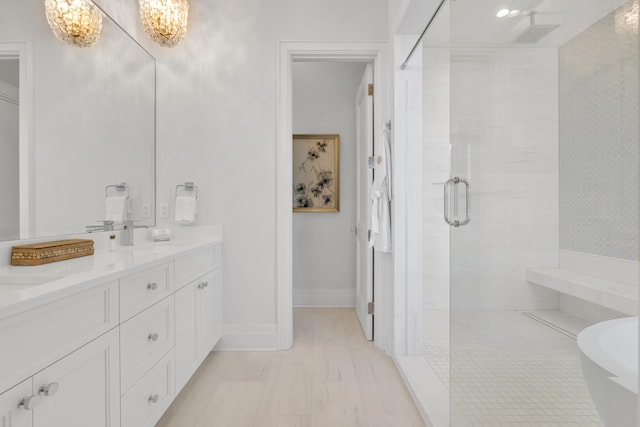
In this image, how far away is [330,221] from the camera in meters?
3.93

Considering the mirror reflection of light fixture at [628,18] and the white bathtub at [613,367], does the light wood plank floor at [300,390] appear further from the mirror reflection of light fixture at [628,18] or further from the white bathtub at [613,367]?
the mirror reflection of light fixture at [628,18]

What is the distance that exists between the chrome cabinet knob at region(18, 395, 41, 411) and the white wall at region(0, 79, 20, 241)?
2.80 feet

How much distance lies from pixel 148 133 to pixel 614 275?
2.72 m

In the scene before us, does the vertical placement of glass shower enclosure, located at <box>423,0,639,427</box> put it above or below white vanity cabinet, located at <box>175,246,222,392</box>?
above

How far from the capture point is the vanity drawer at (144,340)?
1403mm

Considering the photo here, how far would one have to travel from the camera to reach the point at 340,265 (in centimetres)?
392

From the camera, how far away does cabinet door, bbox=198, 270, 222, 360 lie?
2.31 m

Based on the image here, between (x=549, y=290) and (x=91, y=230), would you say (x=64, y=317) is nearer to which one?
(x=91, y=230)

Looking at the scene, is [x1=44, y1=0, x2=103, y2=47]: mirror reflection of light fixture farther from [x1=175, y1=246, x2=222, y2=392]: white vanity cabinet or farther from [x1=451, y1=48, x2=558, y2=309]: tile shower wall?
[x1=451, y1=48, x2=558, y2=309]: tile shower wall

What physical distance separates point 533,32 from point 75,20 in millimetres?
2084

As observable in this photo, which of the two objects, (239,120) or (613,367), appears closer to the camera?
(613,367)

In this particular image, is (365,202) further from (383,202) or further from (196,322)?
(196,322)

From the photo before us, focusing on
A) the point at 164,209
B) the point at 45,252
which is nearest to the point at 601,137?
the point at 45,252

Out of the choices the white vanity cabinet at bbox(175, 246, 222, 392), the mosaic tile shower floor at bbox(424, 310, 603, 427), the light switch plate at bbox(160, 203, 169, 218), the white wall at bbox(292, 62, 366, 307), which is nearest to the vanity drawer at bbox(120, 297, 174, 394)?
the white vanity cabinet at bbox(175, 246, 222, 392)
